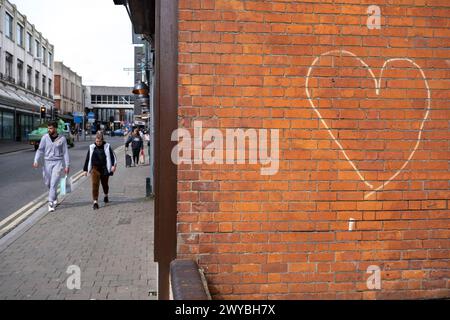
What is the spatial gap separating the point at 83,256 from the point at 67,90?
69.2 meters

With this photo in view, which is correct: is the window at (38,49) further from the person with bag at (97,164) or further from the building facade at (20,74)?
the person with bag at (97,164)

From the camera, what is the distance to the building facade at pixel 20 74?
37409 millimetres

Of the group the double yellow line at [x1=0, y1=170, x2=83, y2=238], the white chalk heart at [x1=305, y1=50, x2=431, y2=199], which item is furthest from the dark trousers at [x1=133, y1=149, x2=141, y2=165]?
the white chalk heart at [x1=305, y1=50, x2=431, y2=199]

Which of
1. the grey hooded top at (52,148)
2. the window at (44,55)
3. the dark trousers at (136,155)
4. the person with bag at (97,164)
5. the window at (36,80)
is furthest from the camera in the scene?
the window at (44,55)

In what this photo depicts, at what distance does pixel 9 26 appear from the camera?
4044cm

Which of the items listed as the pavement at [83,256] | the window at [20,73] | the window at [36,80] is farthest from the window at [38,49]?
the pavement at [83,256]

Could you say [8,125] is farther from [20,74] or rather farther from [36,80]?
[36,80]

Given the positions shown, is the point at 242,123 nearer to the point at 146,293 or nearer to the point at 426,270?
the point at 426,270

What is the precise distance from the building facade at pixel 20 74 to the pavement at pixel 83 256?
30.1 meters

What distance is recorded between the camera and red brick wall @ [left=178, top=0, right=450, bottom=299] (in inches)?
114

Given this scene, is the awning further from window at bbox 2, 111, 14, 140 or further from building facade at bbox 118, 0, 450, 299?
building facade at bbox 118, 0, 450, 299

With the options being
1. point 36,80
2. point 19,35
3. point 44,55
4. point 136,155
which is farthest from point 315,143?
point 44,55

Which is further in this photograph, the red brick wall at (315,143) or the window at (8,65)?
the window at (8,65)

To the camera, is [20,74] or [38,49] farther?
[38,49]
